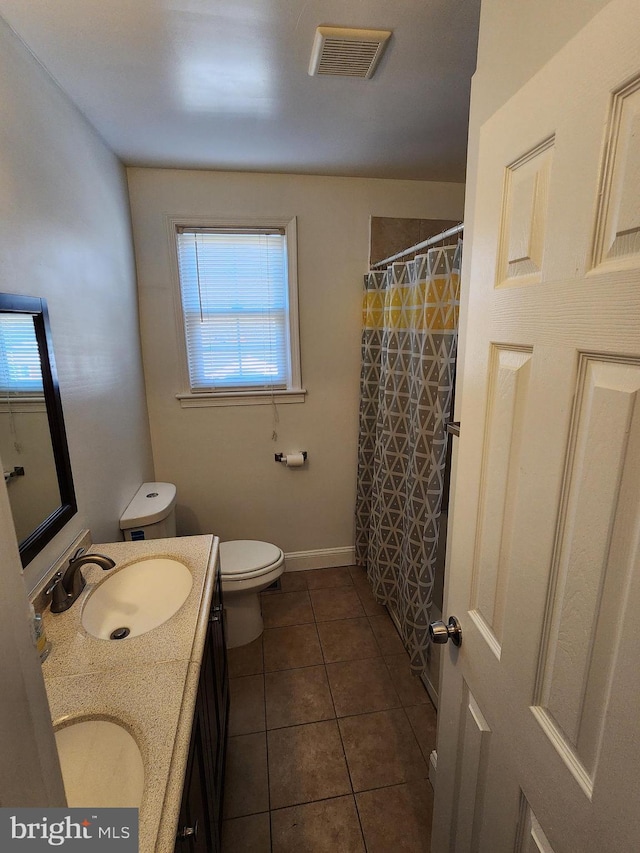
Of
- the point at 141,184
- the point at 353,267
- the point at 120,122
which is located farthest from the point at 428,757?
the point at 141,184

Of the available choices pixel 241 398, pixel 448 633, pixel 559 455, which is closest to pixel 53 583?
pixel 448 633

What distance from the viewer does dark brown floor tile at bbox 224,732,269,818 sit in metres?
1.45

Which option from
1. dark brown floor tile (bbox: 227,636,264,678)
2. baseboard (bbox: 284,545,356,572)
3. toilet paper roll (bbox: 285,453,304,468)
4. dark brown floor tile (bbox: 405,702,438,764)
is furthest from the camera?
baseboard (bbox: 284,545,356,572)

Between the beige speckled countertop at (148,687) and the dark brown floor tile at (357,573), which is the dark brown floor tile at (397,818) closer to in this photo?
the beige speckled countertop at (148,687)

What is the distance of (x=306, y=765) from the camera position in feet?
5.19

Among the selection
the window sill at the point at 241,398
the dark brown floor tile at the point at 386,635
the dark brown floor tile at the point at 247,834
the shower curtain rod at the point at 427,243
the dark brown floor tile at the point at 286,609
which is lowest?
the dark brown floor tile at the point at 247,834

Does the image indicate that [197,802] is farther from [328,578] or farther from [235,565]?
[328,578]

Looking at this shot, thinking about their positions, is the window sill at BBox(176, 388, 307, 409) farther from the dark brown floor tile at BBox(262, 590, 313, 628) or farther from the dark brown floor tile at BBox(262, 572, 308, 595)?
the dark brown floor tile at BBox(262, 590, 313, 628)

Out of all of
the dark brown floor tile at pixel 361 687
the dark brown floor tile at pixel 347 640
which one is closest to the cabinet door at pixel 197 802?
the dark brown floor tile at pixel 361 687

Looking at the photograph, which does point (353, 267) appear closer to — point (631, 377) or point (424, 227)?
point (424, 227)

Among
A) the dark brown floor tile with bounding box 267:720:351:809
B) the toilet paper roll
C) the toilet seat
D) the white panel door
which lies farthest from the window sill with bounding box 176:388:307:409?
the white panel door

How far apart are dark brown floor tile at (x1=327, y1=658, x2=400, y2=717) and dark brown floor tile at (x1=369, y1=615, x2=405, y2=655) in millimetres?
95

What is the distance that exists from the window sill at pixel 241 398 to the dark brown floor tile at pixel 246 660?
135 centimetres

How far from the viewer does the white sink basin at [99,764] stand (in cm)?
81
